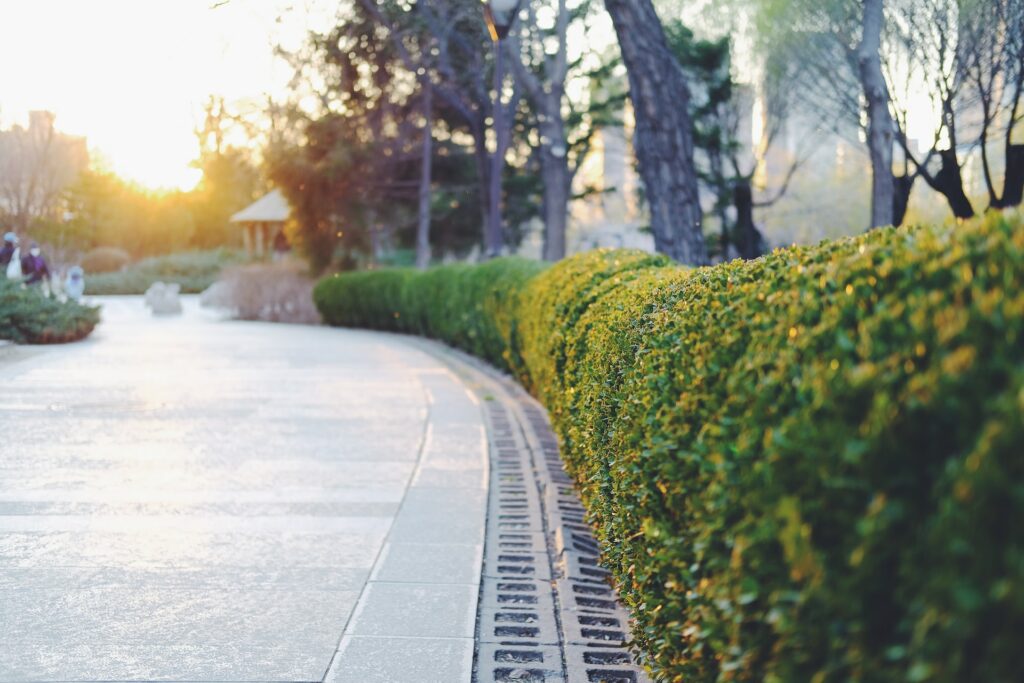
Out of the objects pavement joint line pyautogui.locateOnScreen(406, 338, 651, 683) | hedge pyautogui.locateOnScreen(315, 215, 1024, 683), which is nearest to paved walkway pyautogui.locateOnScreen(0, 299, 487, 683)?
pavement joint line pyautogui.locateOnScreen(406, 338, 651, 683)

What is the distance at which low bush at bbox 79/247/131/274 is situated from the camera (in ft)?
173

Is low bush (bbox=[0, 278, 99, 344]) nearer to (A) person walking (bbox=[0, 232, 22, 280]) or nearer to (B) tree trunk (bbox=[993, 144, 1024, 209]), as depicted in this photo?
(A) person walking (bbox=[0, 232, 22, 280])

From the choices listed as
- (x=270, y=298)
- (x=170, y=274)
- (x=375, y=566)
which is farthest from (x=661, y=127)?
(x=170, y=274)

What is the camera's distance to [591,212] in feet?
210

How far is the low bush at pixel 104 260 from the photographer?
52.8 m

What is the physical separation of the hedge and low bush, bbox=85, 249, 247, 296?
1886 inches

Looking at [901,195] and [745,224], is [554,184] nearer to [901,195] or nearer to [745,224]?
[745,224]

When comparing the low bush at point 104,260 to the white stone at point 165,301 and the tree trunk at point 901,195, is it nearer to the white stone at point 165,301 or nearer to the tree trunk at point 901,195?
the white stone at point 165,301

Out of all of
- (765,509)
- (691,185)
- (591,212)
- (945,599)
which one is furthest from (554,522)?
(591,212)

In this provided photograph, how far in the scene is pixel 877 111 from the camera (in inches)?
504

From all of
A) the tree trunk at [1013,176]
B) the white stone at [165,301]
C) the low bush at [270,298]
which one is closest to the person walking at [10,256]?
the low bush at [270,298]

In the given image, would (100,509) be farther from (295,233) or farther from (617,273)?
(295,233)

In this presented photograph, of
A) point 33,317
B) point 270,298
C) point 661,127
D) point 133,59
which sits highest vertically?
point 133,59

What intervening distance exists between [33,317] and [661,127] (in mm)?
11351
